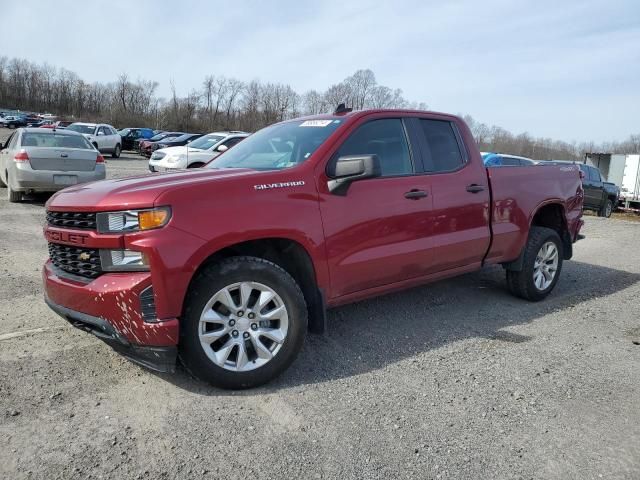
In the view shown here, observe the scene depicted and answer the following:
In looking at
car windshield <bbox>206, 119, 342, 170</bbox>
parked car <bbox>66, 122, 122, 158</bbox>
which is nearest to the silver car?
car windshield <bbox>206, 119, 342, 170</bbox>

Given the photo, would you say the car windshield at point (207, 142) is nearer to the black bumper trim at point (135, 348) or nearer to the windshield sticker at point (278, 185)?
the windshield sticker at point (278, 185)

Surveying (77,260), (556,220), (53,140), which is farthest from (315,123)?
(53,140)

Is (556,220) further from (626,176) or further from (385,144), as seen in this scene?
(626,176)

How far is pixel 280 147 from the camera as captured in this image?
4129 millimetres

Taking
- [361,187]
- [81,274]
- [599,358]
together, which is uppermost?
[361,187]

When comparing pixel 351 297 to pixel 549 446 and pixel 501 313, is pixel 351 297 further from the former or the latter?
pixel 501 313

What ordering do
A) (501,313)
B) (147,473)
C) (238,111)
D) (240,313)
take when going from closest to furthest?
1. (147,473)
2. (240,313)
3. (501,313)
4. (238,111)

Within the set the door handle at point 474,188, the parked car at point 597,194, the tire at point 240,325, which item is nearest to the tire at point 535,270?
the door handle at point 474,188

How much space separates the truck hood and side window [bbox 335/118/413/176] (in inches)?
35.8

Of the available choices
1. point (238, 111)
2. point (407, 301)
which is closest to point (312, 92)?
point (238, 111)

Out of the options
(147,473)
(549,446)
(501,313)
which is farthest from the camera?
(501,313)

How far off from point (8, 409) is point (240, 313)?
143 centimetres

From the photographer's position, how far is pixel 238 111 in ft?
291

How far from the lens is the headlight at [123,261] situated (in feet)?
9.50
